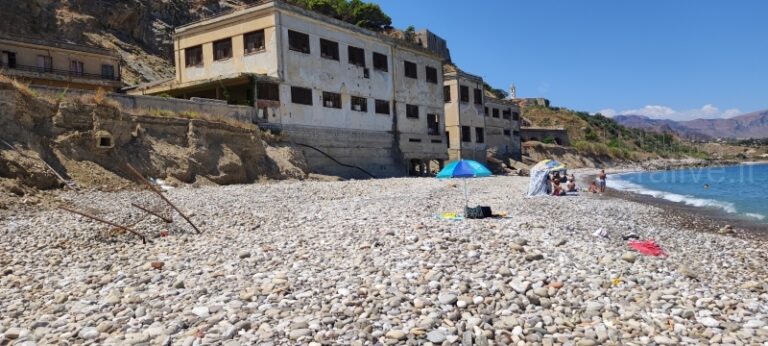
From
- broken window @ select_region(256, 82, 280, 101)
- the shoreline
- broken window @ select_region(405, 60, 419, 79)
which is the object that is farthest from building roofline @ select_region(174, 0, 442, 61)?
the shoreline

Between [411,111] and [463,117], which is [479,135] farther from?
[411,111]

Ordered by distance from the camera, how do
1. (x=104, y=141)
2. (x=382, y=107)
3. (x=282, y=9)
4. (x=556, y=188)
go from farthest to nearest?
(x=382, y=107), (x=282, y=9), (x=556, y=188), (x=104, y=141)

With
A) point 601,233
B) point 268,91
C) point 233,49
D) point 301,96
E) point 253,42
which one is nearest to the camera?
point 601,233

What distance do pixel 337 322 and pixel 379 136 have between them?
3515cm

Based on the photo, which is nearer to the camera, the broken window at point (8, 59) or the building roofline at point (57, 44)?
the broken window at point (8, 59)

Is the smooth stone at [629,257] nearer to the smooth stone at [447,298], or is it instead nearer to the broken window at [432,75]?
the smooth stone at [447,298]

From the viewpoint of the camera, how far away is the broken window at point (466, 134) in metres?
53.8

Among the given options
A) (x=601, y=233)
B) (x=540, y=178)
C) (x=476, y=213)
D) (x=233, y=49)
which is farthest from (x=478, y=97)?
(x=601, y=233)

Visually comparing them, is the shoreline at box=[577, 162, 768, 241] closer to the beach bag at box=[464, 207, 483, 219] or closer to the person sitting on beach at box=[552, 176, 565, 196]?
the person sitting on beach at box=[552, 176, 565, 196]

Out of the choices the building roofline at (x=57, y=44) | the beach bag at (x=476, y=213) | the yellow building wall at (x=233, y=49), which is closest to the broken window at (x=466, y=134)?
the yellow building wall at (x=233, y=49)

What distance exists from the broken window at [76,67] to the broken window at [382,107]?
79.5 ft

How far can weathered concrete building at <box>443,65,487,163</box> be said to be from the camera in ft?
174

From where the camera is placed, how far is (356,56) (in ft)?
131

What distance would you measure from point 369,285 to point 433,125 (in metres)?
40.8
